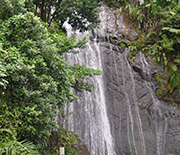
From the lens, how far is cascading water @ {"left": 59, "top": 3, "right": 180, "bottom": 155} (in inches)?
359

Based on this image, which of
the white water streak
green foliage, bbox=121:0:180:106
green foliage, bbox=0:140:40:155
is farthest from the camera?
green foliage, bbox=121:0:180:106

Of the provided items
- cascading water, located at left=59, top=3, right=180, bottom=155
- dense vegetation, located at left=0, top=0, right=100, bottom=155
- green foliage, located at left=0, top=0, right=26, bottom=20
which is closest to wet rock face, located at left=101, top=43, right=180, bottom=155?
cascading water, located at left=59, top=3, right=180, bottom=155

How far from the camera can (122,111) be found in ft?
32.1

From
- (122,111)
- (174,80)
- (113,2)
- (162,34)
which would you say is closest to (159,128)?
(122,111)

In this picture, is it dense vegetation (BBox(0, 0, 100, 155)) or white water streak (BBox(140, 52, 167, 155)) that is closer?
dense vegetation (BBox(0, 0, 100, 155))

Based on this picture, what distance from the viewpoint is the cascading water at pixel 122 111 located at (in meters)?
9.12

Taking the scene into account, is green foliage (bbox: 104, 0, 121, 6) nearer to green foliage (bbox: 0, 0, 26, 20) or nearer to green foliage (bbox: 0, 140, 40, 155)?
green foliage (bbox: 0, 0, 26, 20)

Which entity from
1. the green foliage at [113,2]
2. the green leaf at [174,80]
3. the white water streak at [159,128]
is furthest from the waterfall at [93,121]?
the green foliage at [113,2]

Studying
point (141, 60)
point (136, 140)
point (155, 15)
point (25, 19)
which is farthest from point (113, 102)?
point (25, 19)

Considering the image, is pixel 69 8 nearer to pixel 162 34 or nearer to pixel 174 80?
pixel 162 34

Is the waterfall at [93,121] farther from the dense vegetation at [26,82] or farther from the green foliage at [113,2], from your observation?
the green foliage at [113,2]

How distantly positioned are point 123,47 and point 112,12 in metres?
4.25

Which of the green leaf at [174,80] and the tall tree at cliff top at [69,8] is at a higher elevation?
the tall tree at cliff top at [69,8]

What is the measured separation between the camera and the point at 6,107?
3.87 meters
